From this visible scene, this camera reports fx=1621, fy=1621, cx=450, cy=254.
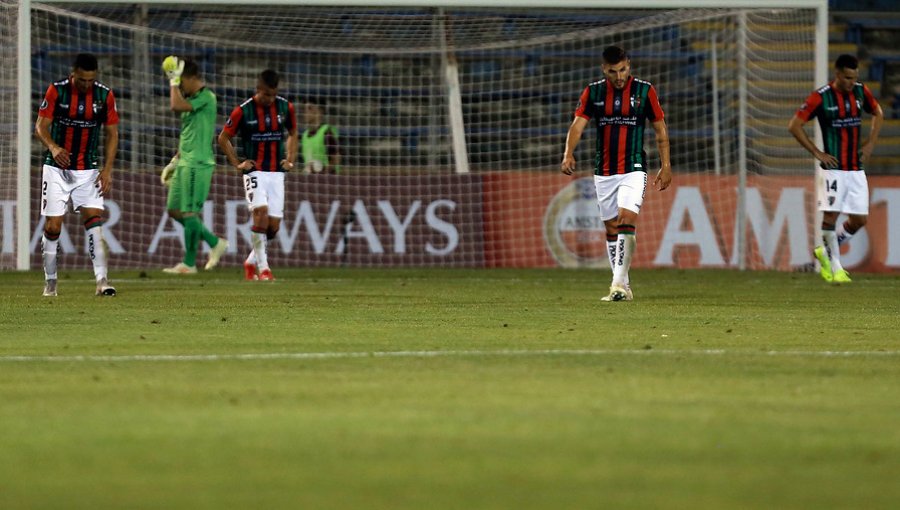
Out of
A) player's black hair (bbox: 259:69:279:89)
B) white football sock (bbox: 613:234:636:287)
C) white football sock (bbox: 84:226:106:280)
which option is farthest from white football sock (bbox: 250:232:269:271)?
white football sock (bbox: 613:234:636:287)

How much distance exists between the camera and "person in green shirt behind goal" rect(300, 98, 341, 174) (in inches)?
795

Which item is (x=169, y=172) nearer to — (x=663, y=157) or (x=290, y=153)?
(x=290, y=153)

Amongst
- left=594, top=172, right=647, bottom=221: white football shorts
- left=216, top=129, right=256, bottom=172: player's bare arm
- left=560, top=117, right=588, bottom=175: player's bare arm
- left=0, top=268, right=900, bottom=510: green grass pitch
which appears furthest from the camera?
left=216, top=129, right=256, bottom=172: player's bare arm

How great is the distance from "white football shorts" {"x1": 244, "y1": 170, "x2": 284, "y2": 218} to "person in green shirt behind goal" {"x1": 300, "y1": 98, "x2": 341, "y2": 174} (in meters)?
4.44

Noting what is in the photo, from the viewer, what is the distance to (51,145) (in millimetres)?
12062

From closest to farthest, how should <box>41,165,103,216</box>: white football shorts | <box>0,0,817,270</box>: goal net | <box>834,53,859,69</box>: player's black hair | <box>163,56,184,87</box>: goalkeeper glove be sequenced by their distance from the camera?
<box>41,165,103,216</box>: white football shorts → <box>834,53,859,69</box>: player's black hair → <box>163,56,184,87</box>: goalkeeper glove → <box>0,0,817,270</box>: goal net

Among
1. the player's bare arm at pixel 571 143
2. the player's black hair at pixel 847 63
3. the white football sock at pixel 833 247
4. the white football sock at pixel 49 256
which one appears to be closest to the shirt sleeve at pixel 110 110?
the white football sock at pixel 49 256

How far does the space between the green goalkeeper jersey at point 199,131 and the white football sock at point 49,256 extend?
14.3 feet

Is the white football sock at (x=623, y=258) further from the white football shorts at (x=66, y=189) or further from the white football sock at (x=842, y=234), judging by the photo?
the white football sock at (x=842, y=234)

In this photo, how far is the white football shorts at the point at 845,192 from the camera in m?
15.3

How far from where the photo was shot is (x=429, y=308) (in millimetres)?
11055

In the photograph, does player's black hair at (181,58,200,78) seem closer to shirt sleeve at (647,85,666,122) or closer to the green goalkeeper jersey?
the green goalkeeper jersey

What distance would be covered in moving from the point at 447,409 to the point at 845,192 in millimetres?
10678

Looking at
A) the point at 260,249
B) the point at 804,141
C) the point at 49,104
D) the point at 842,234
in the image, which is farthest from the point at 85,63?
the point at 842,234
